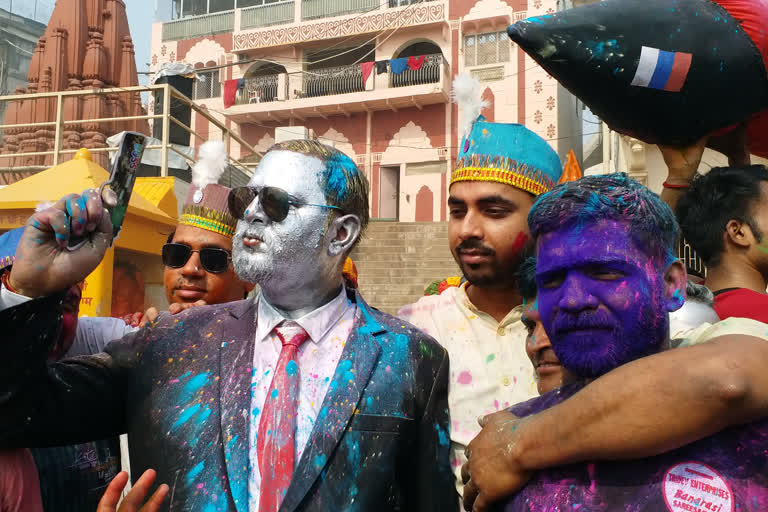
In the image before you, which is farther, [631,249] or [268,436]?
[268,436]

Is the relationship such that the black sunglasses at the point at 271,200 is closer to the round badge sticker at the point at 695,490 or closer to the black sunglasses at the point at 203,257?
the round badge sticker at the point at 695,490

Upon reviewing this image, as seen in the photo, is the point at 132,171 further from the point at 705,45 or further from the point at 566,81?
the point at 705,45

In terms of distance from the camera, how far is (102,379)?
170 cm

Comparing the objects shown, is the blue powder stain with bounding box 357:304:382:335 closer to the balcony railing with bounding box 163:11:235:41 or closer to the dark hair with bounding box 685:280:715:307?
the dark hair with bounding box 685:280:715:307

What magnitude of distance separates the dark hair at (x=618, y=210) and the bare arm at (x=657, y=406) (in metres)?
0.24

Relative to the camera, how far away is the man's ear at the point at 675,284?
52.1 inches

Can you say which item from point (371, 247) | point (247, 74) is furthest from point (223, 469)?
point (247, 74)

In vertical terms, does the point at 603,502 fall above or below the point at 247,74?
below

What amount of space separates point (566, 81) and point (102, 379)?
5.37 feet

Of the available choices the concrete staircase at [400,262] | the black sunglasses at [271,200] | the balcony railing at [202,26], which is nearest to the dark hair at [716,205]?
the black sunglasses at [271,200]

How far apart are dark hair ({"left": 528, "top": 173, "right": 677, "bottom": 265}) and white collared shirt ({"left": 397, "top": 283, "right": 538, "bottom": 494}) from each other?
2.92ft

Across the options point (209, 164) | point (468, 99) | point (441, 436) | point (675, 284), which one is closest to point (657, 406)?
point (675, 284)

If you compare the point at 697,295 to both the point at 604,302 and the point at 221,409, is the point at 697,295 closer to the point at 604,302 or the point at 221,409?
the point at 604,302

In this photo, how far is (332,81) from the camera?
21844 millimetres
